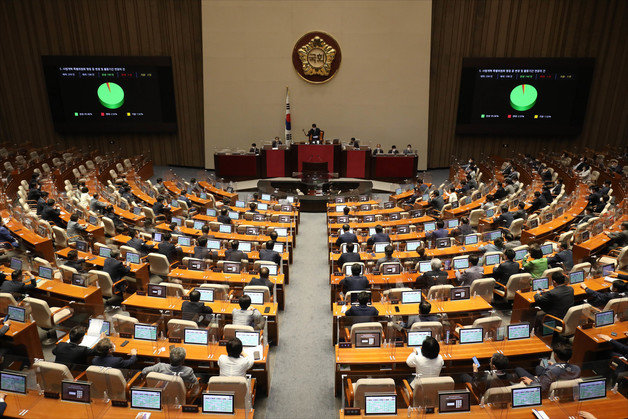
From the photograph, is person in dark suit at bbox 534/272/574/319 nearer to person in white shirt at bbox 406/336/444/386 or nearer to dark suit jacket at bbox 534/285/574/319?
dark suit jacket at bbox 534/285/574/319

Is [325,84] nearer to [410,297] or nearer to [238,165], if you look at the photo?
[238,165]

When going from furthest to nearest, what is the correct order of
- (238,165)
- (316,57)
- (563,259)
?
(316,57)
(238,165)
(563,259)

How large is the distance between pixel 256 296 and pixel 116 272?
3006mm

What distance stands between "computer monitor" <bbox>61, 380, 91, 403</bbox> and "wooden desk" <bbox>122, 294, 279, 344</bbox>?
6.35 feet

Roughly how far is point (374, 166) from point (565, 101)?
8.83 m

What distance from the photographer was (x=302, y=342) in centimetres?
789

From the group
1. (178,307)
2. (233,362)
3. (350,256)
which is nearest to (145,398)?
(233,362)

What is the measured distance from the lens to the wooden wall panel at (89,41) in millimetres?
19734

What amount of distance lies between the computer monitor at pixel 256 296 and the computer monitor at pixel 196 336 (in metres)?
1.23

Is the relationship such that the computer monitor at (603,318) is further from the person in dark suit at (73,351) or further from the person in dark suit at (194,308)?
the person in dark suit at (73,351)

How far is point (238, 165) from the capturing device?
19.1 metres

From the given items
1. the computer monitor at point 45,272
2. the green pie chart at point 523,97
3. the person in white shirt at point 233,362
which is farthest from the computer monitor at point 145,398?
the green pie chart at point 523,97

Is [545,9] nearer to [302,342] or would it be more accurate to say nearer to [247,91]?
[247,91]

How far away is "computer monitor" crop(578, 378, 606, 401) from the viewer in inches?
199
